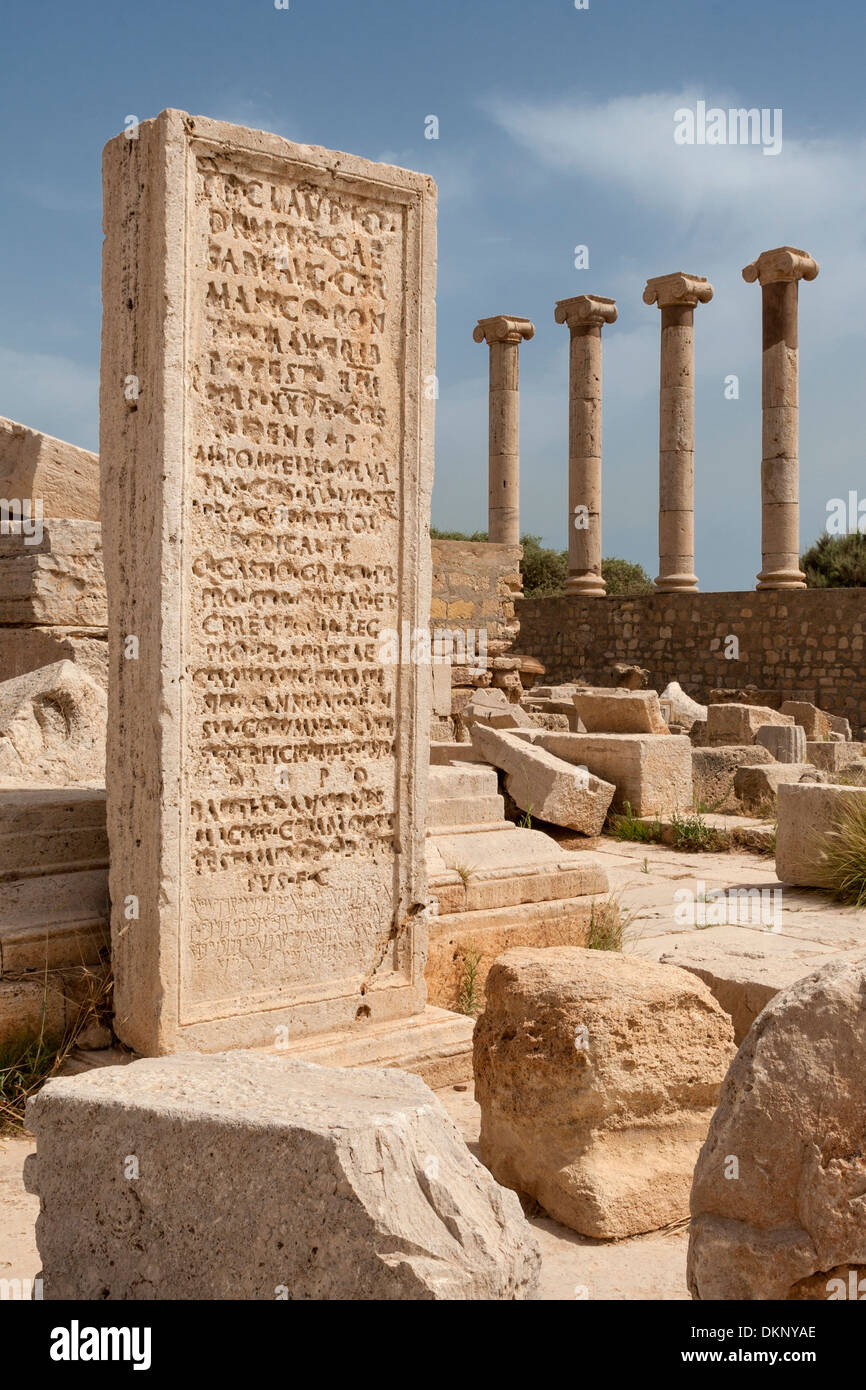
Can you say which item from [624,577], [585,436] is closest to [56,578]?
[585,436]

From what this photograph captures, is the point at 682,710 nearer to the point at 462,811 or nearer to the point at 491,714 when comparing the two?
the point at 491,714

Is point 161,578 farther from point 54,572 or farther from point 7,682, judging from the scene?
point 54,572

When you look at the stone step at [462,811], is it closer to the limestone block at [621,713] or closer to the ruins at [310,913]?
the ruins at [310,913]

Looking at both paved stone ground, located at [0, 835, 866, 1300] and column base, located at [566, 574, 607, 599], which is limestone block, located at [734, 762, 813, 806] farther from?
column base, located at [566, 574, 607, 599]

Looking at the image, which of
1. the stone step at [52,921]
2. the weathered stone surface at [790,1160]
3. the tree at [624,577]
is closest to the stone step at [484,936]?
the stone step at [52,921]

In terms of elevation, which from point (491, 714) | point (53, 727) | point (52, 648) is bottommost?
point (491, 714)

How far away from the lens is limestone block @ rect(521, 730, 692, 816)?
31.2 feet

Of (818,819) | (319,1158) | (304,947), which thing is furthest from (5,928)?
(818,819)

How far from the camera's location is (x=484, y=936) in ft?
15.9

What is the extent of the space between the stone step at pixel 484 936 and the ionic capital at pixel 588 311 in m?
19.5

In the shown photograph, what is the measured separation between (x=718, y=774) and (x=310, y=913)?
23.6ft

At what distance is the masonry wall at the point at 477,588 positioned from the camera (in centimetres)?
1305

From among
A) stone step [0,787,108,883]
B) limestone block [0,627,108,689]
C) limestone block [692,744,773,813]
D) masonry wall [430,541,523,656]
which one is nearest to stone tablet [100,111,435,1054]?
stone step [0,787,108,883]

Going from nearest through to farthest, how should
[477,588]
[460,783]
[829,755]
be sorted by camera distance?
[460,783] → [829,755] → [477,588]
